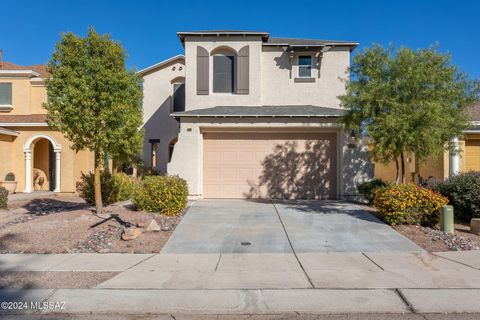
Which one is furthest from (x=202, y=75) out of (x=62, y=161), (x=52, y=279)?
(x=52, y=279)

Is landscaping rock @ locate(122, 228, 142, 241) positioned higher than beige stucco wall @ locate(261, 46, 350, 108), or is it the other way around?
beige stucco wall @ locate(261, 46, 350, 108)

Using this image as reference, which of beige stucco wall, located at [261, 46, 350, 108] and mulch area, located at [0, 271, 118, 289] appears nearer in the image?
mulch area, located at [0, 271, 118, 289]

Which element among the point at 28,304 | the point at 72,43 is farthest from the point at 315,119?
the point at 28,304

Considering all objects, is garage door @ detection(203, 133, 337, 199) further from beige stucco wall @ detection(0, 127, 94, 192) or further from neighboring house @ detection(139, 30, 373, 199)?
beige stucco wall @ detection(0, 127, 94, 192)

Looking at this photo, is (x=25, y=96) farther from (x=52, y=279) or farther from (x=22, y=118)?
(x=52, y=279)

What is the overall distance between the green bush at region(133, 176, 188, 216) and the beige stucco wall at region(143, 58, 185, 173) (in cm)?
968

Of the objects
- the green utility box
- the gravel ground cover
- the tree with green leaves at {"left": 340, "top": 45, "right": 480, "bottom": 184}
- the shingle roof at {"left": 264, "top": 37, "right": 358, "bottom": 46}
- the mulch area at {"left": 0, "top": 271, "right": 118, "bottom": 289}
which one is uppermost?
the shingle roof at {"left": 264, "top": 37, "right": 358, "bottom": 46}

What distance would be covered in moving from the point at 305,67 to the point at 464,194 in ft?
26.4

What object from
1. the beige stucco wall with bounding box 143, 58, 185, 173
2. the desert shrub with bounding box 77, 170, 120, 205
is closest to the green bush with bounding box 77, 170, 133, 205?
the desert shrub with bounding box 77, 170, 120, 205

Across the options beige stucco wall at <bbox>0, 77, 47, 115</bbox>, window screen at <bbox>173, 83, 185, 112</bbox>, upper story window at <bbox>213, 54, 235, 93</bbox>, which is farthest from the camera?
window screen at <bbox>173, 83, 185, 112</bbox>

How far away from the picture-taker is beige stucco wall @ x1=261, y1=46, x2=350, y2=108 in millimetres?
15742

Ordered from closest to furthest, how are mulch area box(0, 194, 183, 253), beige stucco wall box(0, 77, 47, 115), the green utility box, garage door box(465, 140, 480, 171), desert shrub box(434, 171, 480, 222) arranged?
mulch area box(0, 194, 183, 253), the green utility box, desert shrub box(434, 171, 480, 222), garage door box(465, 140, 480, 171), beige stucco wall box(0, 77, 47, 115)

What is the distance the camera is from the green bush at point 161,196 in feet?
35.7

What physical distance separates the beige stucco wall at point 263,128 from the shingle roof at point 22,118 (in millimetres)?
8481
